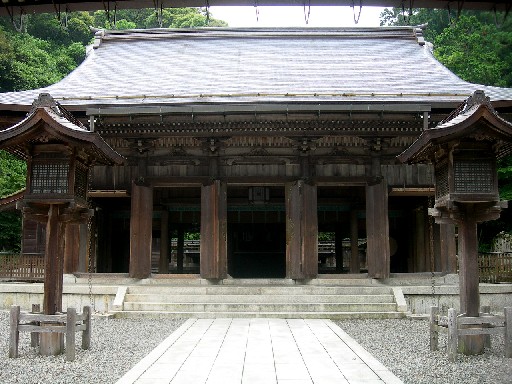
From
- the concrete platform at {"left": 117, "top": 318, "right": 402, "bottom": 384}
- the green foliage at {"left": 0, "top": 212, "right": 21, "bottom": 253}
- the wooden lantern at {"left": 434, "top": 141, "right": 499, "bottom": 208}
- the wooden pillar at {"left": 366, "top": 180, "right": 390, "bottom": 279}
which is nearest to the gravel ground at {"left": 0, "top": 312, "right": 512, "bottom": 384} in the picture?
the concrete platform at {"left": 117, "top": 318, "right": 402, "bottom": 384}

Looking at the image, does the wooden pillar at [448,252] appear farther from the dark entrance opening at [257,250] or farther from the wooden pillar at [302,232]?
the dark entrance opening at [257,250]

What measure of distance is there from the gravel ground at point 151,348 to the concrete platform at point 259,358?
32 cm

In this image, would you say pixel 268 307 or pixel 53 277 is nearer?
pixel 53 277

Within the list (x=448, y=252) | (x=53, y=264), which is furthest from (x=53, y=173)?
(x=448, y=252)

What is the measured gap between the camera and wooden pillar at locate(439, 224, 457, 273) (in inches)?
547

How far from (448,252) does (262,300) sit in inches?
210

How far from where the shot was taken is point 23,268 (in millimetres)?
14797

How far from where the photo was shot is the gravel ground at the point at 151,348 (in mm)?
6574

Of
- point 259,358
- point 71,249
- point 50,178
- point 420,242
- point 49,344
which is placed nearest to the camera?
point 259,358

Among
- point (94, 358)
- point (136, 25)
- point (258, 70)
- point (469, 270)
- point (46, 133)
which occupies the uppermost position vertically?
point (136, 25)

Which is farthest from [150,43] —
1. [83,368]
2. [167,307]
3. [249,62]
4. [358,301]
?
[83,368]

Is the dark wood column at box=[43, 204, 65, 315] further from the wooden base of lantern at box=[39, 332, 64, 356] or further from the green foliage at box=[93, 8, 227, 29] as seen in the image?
the green foliage at box=[93, 8, 227, 29]

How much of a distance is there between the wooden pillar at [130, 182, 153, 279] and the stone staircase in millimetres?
594

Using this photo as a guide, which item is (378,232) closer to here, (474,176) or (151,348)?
(474,176)
